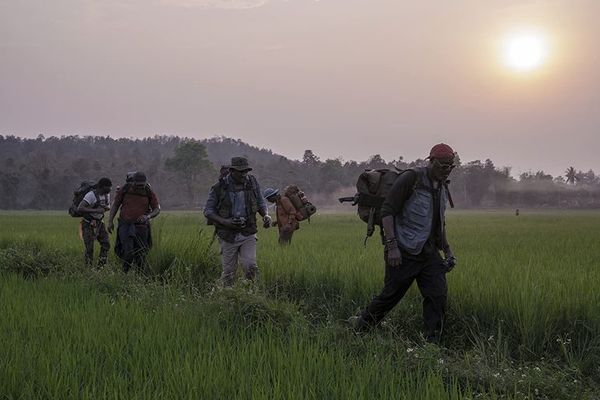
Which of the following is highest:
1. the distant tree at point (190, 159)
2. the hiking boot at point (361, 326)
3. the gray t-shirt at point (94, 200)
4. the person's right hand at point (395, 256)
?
the distant tree at point (190, 159)

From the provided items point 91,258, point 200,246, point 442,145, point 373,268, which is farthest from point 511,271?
point 91,258

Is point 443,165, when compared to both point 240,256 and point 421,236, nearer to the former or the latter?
point 421,236

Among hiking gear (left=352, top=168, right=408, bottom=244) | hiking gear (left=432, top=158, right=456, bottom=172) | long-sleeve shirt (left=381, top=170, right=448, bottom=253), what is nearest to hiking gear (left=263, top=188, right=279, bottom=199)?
hiking gear (left=352, top=168, right=408, bottom=244)

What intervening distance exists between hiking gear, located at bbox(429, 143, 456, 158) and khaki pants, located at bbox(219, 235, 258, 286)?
2.59 meters

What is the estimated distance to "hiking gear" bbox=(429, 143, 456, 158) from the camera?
424 cm

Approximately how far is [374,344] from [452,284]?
5.97 ft

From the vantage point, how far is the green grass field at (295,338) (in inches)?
110

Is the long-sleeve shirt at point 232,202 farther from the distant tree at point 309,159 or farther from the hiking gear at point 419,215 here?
the distant tree at point 309,159

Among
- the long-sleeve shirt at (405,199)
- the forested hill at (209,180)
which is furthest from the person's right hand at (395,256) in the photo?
the forested hill at (209,180)

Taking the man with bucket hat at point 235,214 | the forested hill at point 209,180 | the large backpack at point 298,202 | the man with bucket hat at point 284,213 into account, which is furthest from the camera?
the forested hill at point 209,180

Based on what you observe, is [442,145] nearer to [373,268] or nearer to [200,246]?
[373,268]

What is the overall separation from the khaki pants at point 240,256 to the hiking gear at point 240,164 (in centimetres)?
78

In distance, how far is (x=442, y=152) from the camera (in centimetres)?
425

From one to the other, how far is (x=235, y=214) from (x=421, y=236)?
2403 mm
